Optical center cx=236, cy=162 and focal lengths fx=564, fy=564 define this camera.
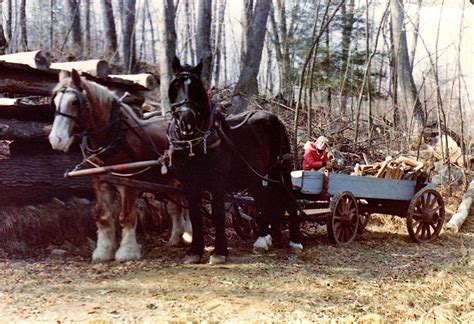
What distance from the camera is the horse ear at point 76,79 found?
5.83 metres

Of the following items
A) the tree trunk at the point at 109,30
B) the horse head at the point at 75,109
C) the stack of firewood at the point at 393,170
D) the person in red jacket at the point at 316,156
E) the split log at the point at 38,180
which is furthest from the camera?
the tree trunk at the point at 109,30

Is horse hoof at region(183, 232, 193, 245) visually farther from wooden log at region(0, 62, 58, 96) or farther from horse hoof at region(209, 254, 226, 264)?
wooden log at region(0, 62, 58, 96)

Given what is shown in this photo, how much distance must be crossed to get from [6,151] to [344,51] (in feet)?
40.9

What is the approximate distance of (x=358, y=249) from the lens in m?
7.89

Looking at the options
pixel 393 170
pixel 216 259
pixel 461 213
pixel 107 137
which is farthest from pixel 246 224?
pixel 461 213

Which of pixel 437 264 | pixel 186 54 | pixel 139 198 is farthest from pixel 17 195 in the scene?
pixel 186 54

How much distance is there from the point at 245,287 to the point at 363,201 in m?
4.49

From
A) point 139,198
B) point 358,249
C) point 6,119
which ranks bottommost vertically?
point 358,249

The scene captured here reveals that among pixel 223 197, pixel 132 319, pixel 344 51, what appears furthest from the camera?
pixel 344 51

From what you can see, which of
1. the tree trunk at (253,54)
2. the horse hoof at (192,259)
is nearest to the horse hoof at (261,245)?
the horse hoof at (192,259)

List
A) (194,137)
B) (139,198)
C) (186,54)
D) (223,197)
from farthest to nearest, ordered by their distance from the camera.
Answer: (186,54) → (139,198) → (223,197) → (194,137)

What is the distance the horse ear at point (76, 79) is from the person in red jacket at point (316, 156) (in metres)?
3.84

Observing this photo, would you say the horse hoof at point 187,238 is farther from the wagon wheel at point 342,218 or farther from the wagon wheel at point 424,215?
the wagon wheel at point 424,215

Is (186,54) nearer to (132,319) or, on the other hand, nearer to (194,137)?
(194,137)
